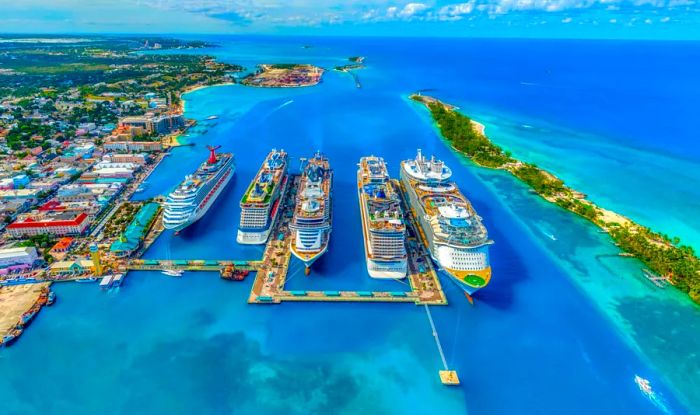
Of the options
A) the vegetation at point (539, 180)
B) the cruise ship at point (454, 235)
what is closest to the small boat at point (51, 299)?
the cruise ship at point (454, 235)

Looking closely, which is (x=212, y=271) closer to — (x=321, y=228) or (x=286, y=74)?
(x=321, y=228)

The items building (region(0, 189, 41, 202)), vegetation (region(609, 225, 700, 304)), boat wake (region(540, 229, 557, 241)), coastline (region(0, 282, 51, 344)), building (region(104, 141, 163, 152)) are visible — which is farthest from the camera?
building (region(104, 141, 163, 152))

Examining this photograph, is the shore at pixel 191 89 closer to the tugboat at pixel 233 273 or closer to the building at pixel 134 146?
the building at pixel 134 146

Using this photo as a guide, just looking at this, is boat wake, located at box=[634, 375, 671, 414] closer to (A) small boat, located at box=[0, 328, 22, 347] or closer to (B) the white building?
(A) small boat, located at box=[0, 328, 22, 347]

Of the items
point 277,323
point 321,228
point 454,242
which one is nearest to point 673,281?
point 454,242

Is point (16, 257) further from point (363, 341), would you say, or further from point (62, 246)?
point (363, 341)

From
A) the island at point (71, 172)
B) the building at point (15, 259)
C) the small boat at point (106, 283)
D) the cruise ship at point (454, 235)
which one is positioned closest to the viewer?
the cruise ship at point (454, 235)

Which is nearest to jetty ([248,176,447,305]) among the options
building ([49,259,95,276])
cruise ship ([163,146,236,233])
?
cruise ship ([163,146,236,233])
